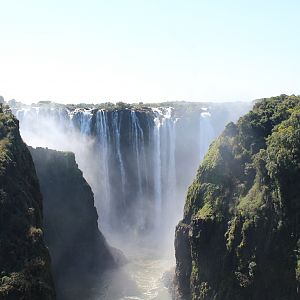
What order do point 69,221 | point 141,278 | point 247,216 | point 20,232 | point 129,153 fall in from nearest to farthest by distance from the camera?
point 20,232 < point 247,216 < point 141,278 < point 69,221 < point 129,153

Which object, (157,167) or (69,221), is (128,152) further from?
(69,221)

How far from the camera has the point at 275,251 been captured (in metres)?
43.2

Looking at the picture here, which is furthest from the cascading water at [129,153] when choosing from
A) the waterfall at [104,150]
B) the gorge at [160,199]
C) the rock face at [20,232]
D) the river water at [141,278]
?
the rock face at [20,232]

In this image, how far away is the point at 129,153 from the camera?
76.4 meters

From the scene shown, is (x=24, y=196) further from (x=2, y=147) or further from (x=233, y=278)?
(x=233, y=278)

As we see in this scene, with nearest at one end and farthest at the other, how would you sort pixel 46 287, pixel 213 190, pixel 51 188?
pixel 46 287
pixel 213 190
pixel 51 188

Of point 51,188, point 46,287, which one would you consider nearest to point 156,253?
point 51,188

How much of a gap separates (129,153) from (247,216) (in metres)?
33.4

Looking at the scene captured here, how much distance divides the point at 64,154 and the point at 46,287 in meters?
26.7

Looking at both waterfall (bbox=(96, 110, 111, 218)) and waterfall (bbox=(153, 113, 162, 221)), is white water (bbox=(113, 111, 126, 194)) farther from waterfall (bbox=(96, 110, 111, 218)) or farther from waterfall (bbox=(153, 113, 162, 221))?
waterfall (bbox=(153, 113, 162, 221))

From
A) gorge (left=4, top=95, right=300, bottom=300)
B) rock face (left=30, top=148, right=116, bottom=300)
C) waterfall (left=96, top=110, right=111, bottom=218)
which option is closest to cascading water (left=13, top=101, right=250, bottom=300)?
waterfall (left=96, top=110, right=111, bottom=218)

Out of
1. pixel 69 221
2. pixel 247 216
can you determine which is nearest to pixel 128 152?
pixel 69 221

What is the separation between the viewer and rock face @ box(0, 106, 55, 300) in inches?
1347

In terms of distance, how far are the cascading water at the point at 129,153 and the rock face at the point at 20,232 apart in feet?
96.9
